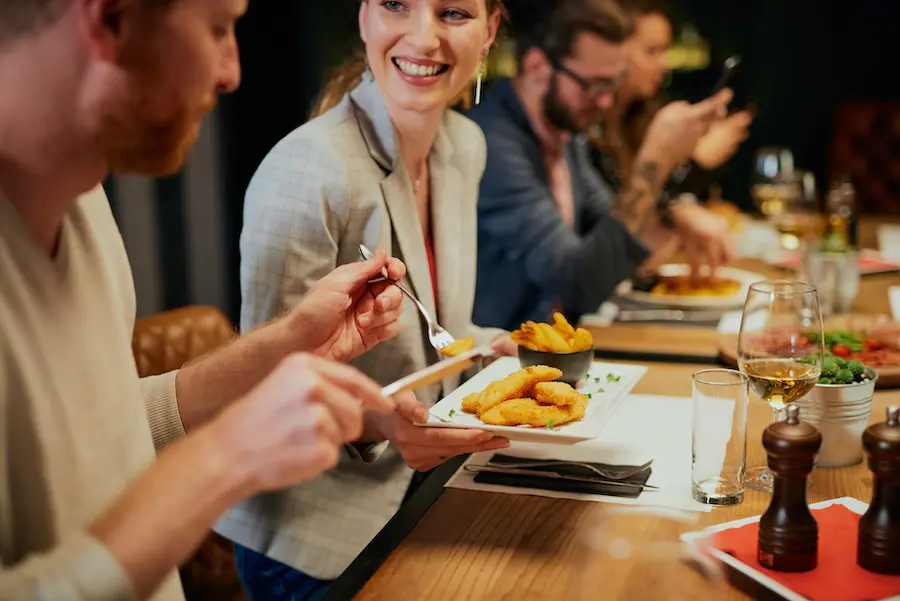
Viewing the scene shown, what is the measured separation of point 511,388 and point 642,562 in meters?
0.30

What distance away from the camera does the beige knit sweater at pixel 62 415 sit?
0.77 meters

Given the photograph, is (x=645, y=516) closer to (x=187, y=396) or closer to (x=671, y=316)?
(x=187, y=396)

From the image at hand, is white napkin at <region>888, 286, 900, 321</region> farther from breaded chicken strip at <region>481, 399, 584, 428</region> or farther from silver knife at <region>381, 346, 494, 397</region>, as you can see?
silver knife at <region>381, 346, 494, 397</region>

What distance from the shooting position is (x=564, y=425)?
125 centimetres

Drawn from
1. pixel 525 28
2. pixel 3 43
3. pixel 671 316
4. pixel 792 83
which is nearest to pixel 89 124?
pixel 3 43

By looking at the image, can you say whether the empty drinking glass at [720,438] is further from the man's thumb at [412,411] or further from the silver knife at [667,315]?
the silver knife at [667,315]

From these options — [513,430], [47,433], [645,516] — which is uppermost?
[47,433]

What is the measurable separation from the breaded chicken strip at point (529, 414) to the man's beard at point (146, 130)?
1.80ft

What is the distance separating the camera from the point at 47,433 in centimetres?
87

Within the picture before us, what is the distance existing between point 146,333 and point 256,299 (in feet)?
1.13

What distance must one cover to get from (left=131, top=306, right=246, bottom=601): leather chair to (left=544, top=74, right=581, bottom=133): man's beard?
1.16 metres

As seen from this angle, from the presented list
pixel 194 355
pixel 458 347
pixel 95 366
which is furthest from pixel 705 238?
pixel 95 366

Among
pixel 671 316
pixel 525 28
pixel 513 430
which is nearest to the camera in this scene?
pixel 513 430

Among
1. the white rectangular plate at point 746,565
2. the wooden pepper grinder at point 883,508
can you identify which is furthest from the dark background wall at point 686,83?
the wooden pepper grinder at point 883,508
